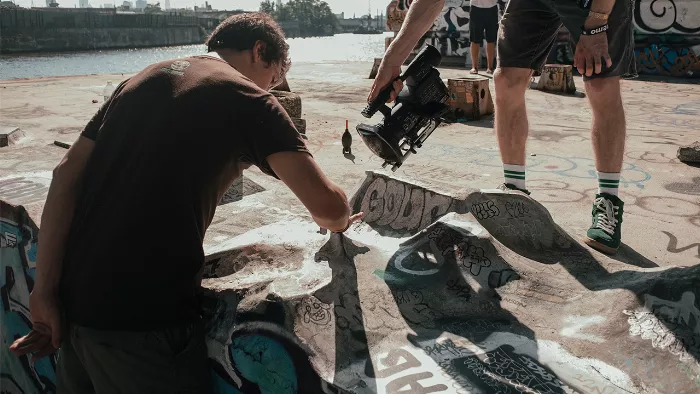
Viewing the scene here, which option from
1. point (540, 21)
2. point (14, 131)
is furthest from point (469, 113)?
point (14, 131)

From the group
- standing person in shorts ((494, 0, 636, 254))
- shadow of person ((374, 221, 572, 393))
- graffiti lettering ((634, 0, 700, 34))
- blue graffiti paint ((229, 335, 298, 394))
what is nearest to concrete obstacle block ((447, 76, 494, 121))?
standing person in shorts ((494, 0, 636, 254))

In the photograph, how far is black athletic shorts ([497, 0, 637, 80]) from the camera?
3.20 m

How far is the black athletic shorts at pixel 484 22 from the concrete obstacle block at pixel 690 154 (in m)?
7.56

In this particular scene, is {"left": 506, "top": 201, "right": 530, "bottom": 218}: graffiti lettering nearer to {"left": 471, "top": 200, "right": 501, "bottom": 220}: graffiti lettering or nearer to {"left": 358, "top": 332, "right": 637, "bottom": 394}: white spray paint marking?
{"left": 471, "top": 200, "right": 501, "bottom": 220}: graffiti lettering

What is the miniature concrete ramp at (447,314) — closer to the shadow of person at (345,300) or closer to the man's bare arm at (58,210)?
the shadow of person at (345,300)

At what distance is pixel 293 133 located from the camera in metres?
→ 1.96

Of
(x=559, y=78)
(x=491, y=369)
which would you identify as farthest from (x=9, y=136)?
(x=559, y=78)

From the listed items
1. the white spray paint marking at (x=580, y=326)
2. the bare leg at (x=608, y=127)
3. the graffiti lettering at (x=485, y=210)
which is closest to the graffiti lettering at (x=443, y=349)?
the white spray paint marking at (x=580, y=326)

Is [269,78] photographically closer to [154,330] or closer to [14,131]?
[154,330]

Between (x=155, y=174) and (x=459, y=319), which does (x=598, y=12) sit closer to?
(x=459, y=319)

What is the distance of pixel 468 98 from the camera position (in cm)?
802

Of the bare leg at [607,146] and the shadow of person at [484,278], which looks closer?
the shadow of person at [484,278]

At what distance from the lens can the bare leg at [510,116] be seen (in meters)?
3.59

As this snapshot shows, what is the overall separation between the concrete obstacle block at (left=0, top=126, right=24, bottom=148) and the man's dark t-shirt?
5.88 m
